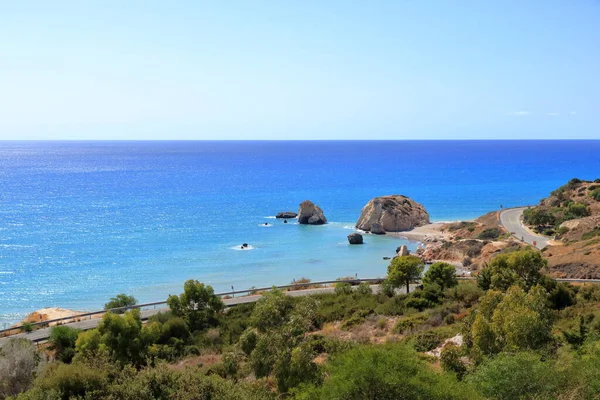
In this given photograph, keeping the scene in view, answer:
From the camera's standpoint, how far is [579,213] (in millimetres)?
70062

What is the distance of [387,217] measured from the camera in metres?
79.6

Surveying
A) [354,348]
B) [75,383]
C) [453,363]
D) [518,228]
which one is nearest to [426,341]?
[453,363]

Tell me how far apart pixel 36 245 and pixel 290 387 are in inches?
2358

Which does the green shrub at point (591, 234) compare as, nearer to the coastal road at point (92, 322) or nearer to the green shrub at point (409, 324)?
the coastal road at point (92, 322)

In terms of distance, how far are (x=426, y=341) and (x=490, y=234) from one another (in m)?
46.9

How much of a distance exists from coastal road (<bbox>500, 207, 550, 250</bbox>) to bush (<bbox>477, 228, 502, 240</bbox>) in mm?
1793

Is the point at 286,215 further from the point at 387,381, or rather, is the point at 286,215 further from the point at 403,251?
the point at 387,381

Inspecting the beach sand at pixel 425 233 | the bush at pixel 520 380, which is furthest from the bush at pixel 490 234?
the bush at pixel 520 380

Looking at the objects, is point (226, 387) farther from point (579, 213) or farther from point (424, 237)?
point (579, 213)

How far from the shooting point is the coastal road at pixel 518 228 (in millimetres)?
61312

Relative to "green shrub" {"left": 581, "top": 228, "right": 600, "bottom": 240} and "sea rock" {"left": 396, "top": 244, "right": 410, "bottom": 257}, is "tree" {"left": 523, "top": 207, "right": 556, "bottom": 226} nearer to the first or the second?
"green shrub" {"left": 581, "top": 228, "right": 600, "bottom": 240}

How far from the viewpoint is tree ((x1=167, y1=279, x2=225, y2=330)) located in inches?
1213

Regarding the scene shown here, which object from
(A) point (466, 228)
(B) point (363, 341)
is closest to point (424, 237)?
(A) point (466, 228)

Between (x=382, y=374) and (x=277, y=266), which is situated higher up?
(x=382, y=374)
